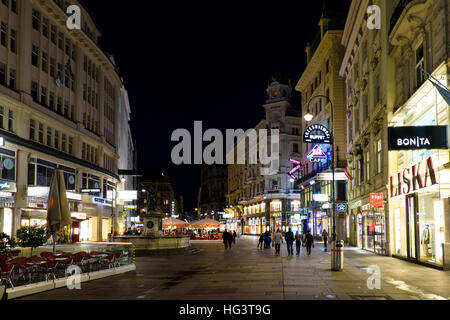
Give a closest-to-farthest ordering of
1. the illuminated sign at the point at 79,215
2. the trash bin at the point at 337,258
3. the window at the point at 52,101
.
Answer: the trash bin at the point at 337,258, the window at the point at 52,101, the illuminated sign at the point at 79,215

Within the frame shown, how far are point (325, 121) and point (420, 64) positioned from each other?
31941mm

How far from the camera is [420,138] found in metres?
18.7

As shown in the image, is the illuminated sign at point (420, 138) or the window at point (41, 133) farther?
the window at point (41, 133)

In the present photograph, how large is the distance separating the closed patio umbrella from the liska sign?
1376cm

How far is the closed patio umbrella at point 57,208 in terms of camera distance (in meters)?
18.7

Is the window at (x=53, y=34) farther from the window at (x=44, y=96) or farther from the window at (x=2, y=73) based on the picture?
the window at (x=2, y=73)

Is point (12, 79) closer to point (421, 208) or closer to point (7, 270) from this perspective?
point (7, 270)

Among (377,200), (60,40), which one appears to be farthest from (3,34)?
(377,200)

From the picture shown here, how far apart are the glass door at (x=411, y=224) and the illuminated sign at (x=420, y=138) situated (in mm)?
6089

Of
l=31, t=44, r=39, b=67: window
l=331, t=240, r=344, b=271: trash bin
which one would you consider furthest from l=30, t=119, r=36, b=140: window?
l=331, t=240, r=344, b=271: trash bin

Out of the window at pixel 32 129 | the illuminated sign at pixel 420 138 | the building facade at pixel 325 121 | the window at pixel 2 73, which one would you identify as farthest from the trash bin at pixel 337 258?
the window at pixel 32 129

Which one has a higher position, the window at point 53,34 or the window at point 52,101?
the window at point 53,34

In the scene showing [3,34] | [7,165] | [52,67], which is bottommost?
[7,165]
